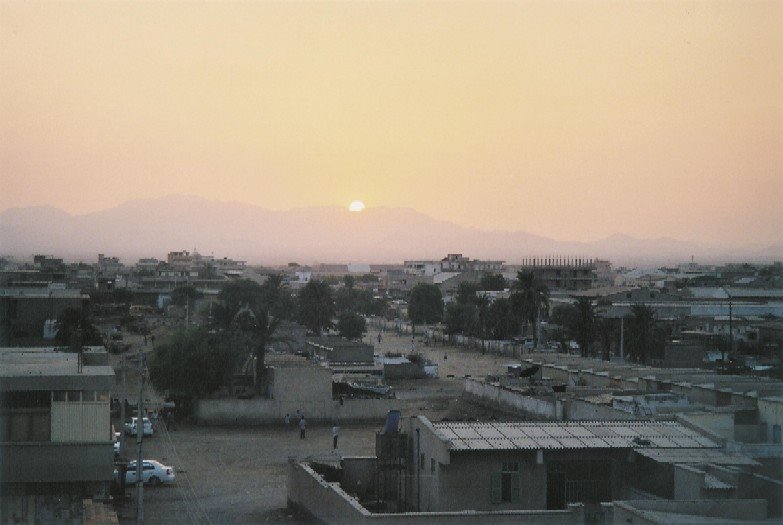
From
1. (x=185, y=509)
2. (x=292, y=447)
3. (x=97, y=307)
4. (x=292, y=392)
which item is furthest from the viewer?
(x=97, y=307)

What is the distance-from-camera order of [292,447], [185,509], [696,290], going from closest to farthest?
[185,509], [292,447], [696,290]

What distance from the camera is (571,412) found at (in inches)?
858

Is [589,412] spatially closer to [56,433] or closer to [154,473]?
[154,473]

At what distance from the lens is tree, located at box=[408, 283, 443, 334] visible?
68.4 m

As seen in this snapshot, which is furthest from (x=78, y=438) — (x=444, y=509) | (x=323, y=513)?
(x=444, y=509)

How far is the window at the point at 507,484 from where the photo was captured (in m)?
14.6

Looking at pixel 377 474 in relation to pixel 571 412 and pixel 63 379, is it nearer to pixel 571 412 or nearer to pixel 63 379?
pixel 63 379

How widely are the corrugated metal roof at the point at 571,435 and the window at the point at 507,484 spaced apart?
0.28 meters

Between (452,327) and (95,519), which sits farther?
(452,327)

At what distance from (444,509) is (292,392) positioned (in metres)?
14.7

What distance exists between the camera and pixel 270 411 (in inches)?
1129

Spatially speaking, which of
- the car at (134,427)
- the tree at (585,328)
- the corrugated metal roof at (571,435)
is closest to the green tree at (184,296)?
the tree at (585,328)

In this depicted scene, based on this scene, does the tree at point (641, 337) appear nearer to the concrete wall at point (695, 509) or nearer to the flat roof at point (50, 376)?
the flat roof at point (50, 376)

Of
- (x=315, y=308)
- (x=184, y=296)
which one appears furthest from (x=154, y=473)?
(x=184, y=296)
